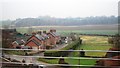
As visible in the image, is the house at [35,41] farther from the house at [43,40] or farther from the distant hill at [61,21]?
the distant hill at [61,21]

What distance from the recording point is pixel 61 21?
11.4 ft

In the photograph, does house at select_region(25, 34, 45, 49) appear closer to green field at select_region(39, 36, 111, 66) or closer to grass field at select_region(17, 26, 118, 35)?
grass field at select_region(17, 26, 118, 35)

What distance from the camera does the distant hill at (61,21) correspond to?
11.0 feet

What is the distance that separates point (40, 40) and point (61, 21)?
463mm

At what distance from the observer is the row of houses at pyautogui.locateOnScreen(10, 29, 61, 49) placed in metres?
3.46

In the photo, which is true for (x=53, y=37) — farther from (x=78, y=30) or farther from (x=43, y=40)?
(x=78, y=30)

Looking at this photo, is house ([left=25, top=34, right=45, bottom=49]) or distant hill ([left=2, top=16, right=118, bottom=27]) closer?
distant hill ([left=2, top=16, right=118, bottom=27])

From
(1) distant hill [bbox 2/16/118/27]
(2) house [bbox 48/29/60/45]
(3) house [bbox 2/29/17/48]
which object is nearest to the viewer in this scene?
(1) distant hill [bbox 2/16/118/27]

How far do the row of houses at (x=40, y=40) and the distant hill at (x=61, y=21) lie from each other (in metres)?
0.16

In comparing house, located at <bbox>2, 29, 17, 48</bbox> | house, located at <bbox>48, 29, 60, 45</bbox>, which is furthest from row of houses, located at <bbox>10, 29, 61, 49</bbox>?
house, located at <bbox>2, 29, 17, 48</bbox>

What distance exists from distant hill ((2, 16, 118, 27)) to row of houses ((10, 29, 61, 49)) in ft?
0.54

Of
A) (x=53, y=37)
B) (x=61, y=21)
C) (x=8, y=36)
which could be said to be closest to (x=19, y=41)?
(x=8, y=36)

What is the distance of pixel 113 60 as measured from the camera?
321 cm

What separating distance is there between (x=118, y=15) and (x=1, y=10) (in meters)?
1.92
